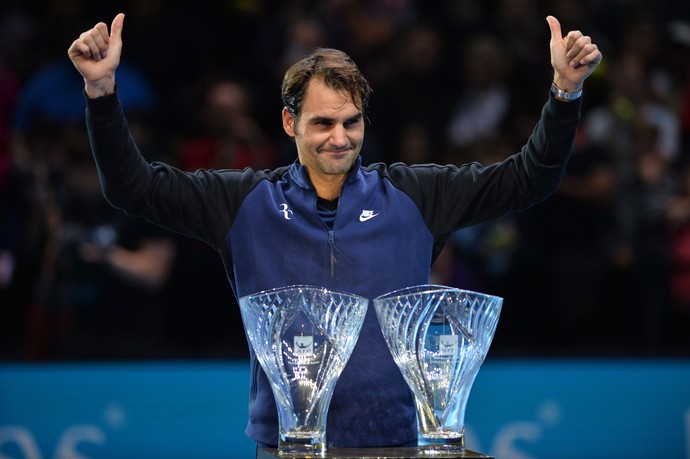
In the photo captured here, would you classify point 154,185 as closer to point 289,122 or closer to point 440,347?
point 289,122

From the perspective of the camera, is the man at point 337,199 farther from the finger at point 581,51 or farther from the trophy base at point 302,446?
the trophy base at point 302,446

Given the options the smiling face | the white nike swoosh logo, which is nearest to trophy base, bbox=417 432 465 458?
the white nike swoosh logo

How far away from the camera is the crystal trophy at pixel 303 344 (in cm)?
258

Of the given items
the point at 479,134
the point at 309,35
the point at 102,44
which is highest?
the point at 309,35

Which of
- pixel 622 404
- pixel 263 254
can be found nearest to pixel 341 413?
pixel 263 254

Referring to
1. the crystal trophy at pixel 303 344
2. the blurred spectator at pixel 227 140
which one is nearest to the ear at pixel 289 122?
the crystal trophy at pixel 303 344

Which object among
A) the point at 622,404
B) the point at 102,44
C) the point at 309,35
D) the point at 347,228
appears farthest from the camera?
the point at 309,35

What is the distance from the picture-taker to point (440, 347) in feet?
8.54

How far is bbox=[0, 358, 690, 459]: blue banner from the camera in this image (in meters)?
5.64

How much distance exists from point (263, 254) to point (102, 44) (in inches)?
27.7

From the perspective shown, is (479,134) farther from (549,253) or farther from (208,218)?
(208,218)

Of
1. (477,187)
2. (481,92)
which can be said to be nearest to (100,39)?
(477,187)

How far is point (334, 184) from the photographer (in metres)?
3.16

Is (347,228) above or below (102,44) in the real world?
below
